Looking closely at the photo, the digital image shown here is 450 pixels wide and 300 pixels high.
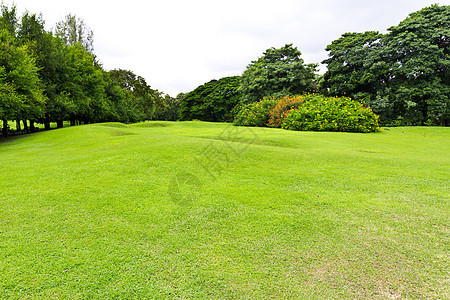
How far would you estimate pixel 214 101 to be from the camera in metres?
38.8

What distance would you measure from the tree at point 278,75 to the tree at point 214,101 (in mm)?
12227

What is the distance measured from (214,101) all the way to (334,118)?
28.9m

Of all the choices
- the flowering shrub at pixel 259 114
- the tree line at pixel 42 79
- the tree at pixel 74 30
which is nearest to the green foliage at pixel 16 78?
the tree line at pixel 42 79

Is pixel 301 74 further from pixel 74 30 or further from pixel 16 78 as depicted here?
pixel 74 30

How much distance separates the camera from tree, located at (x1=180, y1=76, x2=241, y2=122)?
1473 inches

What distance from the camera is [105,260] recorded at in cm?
197

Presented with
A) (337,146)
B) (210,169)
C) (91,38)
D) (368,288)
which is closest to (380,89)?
(337,146)

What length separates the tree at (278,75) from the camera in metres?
20.4

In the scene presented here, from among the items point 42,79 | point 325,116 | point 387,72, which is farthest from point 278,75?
point 42,79

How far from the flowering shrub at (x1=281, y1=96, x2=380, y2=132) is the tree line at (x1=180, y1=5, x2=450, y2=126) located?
22.1 feet

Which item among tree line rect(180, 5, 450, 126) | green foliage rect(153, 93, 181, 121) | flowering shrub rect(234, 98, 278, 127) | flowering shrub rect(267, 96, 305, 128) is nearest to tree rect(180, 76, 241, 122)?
green foliage rect(153, 93, 181, 121)

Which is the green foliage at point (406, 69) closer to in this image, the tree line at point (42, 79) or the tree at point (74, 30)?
the tree line at point (42, 79)

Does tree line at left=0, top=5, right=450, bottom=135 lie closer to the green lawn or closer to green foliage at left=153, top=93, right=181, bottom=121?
the green lawn

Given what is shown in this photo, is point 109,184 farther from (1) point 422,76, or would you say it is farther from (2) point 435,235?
(1) point 422,76
